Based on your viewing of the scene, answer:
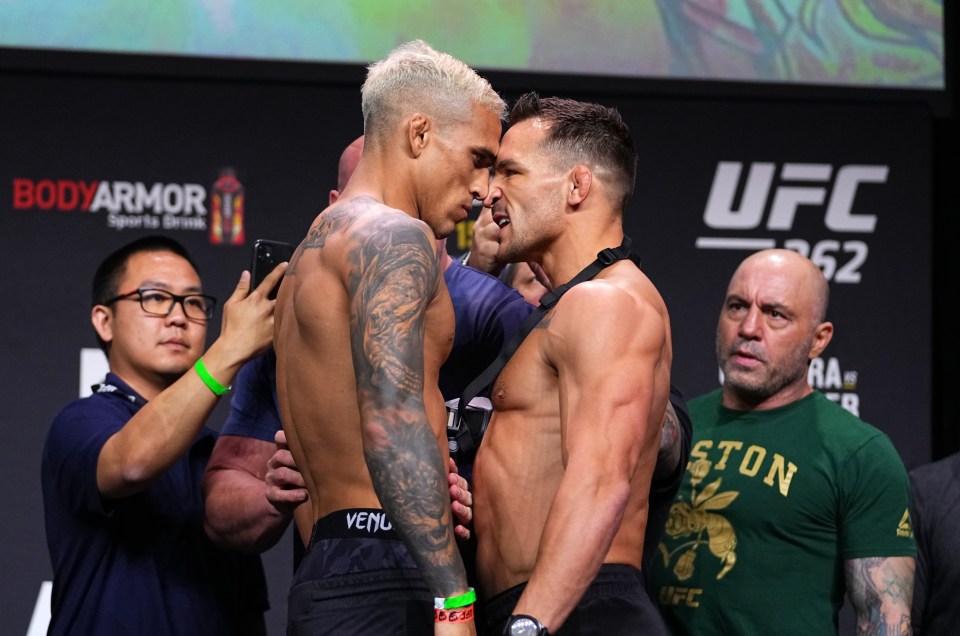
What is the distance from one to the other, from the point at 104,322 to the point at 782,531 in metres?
1.73

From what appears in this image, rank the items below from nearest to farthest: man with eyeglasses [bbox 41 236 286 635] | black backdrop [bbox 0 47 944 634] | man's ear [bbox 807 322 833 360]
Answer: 1. man with eyeglasses [bbox 41 236 286 635]
2. man's ear [bbox 807 322 833 360]
3. black backdrop [bbox 0 47 944 634]

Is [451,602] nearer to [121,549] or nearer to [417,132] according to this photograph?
[417,132]

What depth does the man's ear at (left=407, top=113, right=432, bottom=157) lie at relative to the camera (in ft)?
8.30

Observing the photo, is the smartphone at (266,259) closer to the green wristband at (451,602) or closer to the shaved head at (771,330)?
the green wristband at (451,602)

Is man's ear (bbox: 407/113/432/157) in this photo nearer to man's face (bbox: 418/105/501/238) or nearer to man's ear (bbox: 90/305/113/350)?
man's face (bbox: 418/105/501/238)

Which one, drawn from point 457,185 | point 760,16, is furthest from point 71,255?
point 760,16

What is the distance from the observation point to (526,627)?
7.52 ft

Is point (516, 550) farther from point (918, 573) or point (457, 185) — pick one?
point (918, 573)

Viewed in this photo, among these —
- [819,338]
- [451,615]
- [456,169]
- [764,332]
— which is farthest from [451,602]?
[819,338]

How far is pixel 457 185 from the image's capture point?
101 inches

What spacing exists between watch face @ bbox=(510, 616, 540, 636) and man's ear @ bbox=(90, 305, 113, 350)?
4.75ft

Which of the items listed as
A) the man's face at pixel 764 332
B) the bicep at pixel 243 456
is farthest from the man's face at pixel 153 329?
the man's face at pixel 764 332

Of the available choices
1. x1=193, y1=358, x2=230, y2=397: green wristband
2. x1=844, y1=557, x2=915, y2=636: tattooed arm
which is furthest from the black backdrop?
x1=193, y1=358, x2=230, y2=397: green wristband

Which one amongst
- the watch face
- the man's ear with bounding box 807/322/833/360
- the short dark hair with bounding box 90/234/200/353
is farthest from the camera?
the man's ear with bounding box 807/322/833/360
